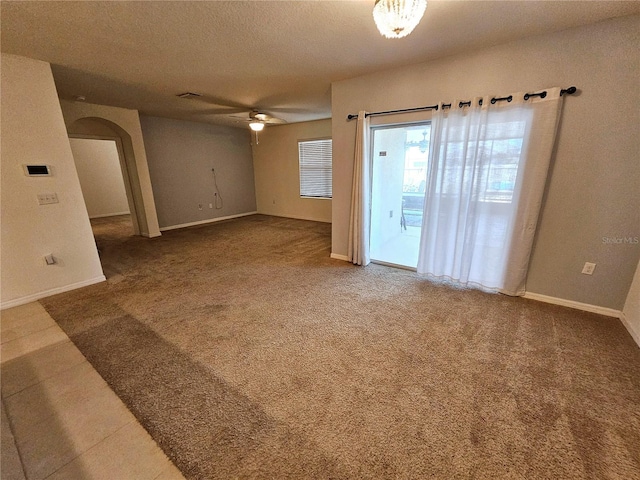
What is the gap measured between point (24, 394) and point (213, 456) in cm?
137

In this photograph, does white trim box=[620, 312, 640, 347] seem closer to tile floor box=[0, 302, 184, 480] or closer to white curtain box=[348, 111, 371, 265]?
white curtain box=[348, 111, 371, 265]

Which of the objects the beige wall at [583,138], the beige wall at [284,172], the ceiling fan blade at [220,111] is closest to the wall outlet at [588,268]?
the beige wall at [583,138]

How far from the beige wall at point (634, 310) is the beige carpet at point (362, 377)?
0.09 m

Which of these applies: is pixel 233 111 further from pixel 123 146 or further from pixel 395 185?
pixel 395 185

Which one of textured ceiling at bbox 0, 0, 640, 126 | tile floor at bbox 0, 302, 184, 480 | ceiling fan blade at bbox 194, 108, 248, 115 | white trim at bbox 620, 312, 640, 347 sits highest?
ceiling fan blade at bbox 194, 108, 248, 115

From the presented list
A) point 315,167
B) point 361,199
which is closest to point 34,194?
point 361,199

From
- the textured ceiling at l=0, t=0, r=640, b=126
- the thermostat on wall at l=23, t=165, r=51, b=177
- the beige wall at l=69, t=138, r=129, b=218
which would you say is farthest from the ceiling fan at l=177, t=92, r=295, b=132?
the beige wall at l=69, t=138, r=129, b=218

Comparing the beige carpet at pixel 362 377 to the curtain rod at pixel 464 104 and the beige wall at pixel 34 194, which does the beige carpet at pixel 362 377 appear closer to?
the beige wall at pixel 34 194

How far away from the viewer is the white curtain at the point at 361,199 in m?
3.17

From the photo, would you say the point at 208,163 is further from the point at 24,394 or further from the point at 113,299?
the point at 24,394

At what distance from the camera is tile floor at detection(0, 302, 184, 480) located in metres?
1.18

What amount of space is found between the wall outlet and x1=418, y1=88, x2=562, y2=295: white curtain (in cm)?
43

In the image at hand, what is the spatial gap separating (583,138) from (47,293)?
553cm

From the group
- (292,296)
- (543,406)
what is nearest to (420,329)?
(543,406)
